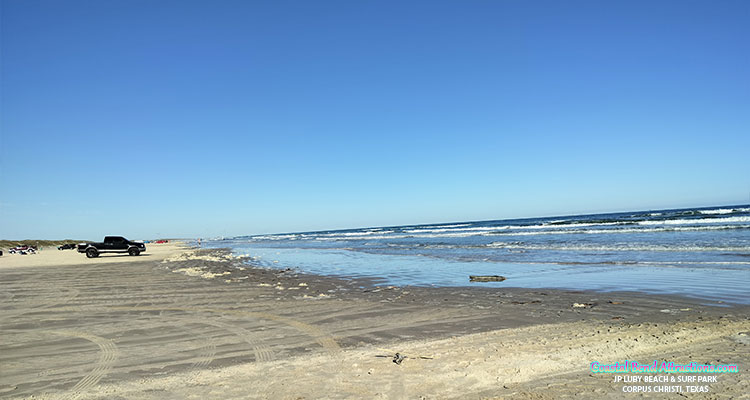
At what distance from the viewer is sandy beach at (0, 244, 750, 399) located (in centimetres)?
439

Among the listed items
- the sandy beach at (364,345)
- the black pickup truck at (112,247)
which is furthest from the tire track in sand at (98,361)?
the black pickup truck at (112,247)

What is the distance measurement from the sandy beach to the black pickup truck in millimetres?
28127

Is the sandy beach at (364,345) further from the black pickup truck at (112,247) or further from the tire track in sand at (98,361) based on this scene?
the black pickup truck at (112,247)

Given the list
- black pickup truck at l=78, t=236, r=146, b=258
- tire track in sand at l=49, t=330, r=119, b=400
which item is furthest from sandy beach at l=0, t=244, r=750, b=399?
black pickup truck at l=78, t=236, r=146, b=258

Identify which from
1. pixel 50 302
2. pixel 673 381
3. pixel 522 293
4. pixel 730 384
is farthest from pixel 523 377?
pixel 50 302

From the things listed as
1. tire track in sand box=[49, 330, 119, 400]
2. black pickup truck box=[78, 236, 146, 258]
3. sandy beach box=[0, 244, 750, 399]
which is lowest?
sandy beach box=[0, 244, 750, 399]

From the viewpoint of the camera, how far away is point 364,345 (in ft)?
19.6

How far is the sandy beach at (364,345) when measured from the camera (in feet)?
14.4

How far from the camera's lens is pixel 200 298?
11164 millimetres

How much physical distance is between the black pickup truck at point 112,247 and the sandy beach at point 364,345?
1107 inches

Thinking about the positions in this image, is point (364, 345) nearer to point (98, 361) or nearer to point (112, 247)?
point (98, 361)

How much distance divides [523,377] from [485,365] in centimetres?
51

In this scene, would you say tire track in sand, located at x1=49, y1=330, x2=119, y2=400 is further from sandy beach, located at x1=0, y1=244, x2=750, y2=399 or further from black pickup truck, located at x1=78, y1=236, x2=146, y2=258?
black pickup truck, located at x1=78, y1=236, x2=146, y2=258

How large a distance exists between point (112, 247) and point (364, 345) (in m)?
38.4
